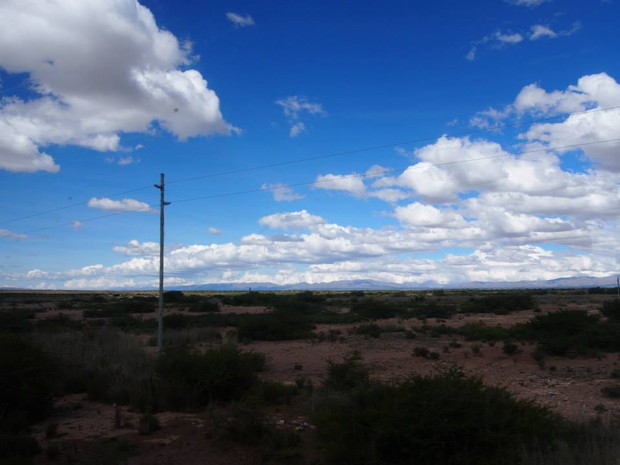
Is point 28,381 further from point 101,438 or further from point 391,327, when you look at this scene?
point 391,327

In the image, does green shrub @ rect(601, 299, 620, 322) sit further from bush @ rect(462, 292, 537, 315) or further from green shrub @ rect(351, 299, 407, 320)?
green shrub @ rect(351, 299, 407, 320)

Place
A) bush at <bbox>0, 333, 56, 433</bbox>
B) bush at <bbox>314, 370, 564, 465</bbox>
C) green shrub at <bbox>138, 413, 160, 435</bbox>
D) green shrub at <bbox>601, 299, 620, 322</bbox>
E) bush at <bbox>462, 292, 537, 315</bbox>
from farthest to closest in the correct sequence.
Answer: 1. bush at <bbox>462, 292, 537, 315</bbox>
2. green shrub at <bbox>601, 299, 620, 322</bbox>
3. bush at <bbox>0, 333, 56, 433</bbox>
4. green shrub at <bbox>138, 413, 160, 435</bbox>
5. bush at <bbox>314, 370, 564, 465</bbox>

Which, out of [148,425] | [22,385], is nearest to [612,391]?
[148,425]

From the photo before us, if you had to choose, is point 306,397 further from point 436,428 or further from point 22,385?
point 22,385

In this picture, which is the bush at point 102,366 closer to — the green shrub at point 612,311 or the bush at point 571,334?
the bush at point 571,334

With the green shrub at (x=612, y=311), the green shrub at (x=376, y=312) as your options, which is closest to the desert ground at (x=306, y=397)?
the green shrub at (x=612, y=311)

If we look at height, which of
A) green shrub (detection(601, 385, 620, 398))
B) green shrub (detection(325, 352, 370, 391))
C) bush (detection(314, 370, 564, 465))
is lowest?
green shrub (detection(601, 385, 620, 398))

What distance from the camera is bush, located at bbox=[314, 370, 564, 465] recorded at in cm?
734

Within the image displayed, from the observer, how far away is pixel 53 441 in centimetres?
1052

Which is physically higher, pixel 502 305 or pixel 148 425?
pixel 502 305

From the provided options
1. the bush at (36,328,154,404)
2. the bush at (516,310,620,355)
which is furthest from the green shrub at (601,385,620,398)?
the bush at (36,328,154,404)

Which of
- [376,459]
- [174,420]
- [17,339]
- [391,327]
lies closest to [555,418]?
[376,459]

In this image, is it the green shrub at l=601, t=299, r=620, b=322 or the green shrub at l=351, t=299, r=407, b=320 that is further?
the green shrub at l=351, t=299, r=407, b=320

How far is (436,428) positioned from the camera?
7.36 metres
